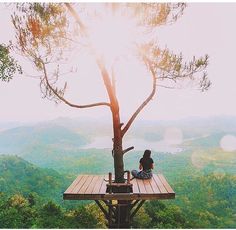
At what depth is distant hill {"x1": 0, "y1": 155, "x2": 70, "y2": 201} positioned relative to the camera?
17136 millimetres

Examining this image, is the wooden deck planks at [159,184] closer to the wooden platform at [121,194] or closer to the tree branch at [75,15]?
the wooden platform at [121,194]

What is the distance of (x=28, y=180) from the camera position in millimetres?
18703

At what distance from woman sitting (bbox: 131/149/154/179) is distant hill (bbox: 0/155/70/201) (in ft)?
29.0

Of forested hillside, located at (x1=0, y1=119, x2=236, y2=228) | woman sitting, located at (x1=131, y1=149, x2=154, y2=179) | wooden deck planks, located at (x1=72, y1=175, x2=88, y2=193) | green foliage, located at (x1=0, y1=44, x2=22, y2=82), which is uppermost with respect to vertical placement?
green foliage, located at (x1=0, y1=44, x2=22, y2=82)

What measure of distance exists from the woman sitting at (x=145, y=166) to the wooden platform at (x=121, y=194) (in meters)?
0.24

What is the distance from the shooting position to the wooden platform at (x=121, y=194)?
22.6 feet

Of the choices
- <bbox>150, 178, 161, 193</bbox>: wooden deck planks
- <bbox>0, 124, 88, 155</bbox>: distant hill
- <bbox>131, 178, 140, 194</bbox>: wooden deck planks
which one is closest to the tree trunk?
<bbox>131, 178, 140, 194</bbox>: wooden deck planks

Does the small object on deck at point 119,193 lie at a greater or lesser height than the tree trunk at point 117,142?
lesser

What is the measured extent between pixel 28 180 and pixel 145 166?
1176 centimetres

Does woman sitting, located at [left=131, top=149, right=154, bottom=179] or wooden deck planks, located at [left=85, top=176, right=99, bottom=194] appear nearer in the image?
wooden deck planks, located at [left=85, top=176, right=99, bottom=194]

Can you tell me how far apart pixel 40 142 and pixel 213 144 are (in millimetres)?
14720

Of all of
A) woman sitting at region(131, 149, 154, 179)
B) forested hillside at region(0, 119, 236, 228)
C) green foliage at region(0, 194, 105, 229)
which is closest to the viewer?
woman sitting at region(131, 149, 154, 179)

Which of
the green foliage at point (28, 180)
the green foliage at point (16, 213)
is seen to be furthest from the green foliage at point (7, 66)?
the green foliage at point (28, 180)

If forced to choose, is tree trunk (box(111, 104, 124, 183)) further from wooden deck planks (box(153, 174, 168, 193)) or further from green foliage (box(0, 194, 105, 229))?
green foliage (box(0, 194, 105, 229))
